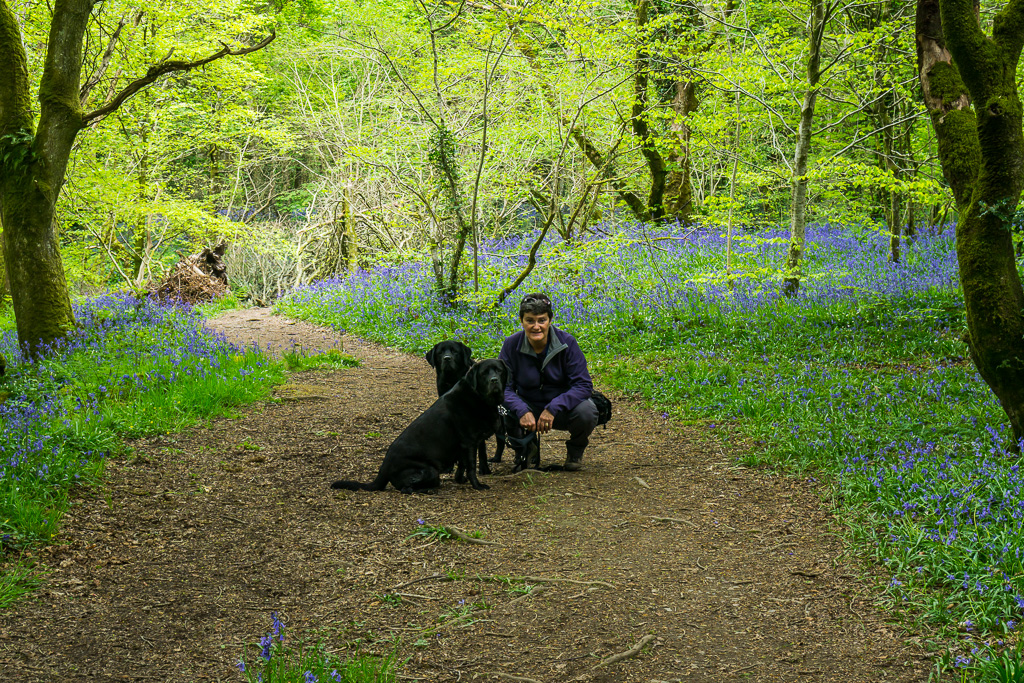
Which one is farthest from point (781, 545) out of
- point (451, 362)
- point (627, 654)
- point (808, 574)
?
point (451, 362)

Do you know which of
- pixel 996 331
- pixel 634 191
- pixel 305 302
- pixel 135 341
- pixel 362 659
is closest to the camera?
pixel 362 659

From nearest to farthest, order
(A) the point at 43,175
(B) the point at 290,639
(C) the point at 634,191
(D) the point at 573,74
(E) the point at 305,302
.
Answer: (B) the point at 290,639
(A) the point at 43,175
(D) the point at 573,74
(E) the point at 305,302
(C) the point at 634,191

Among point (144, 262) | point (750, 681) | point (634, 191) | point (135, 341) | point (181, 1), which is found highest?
point (181, 1)

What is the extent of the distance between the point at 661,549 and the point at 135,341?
25.4 ft

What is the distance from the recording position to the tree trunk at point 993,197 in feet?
15.1

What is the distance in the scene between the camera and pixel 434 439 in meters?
5.26

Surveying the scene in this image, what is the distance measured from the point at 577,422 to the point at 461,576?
195 centimetres

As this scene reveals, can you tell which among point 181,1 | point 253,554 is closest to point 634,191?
point 181,1

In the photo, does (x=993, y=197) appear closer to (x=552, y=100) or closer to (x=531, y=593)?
(x=531, y=593)

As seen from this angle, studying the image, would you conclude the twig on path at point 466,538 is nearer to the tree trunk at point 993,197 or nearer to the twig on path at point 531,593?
the twig on path at point 531,593

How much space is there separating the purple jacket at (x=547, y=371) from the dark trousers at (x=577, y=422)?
6 cm

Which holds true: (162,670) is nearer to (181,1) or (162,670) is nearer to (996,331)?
(996,331)

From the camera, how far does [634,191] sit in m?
18.8

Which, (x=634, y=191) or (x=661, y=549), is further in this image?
(x=634, y=191)
